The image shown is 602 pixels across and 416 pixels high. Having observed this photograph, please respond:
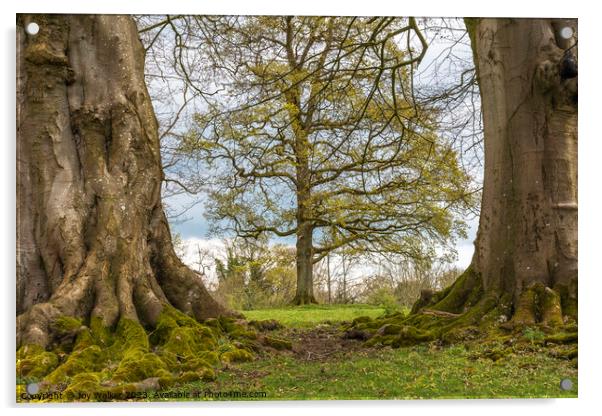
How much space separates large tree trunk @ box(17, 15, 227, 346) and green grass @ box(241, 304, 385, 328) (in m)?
0.70

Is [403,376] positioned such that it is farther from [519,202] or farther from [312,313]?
[519,202]

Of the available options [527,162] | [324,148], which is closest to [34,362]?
[324,148]

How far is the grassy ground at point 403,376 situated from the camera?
6.14m

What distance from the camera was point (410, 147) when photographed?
8.45m

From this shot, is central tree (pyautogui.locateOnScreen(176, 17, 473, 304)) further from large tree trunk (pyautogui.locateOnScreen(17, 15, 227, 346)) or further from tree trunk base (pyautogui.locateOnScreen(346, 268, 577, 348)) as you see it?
large tree trunk (pyautogui.locateOnScreen(17, 15, 227, 346))

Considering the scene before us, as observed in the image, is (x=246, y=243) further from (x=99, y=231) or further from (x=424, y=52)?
(x=424, y=52)

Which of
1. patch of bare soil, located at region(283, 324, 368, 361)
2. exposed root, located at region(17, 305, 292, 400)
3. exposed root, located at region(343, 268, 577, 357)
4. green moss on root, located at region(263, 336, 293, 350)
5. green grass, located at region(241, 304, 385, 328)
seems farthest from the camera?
green grass, located at region(241, 304, 385, 328)

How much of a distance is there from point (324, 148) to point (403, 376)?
3.42 m

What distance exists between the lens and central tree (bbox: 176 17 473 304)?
796cm

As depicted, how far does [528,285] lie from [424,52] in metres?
2.88

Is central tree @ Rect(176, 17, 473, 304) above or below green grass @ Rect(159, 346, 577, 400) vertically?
above

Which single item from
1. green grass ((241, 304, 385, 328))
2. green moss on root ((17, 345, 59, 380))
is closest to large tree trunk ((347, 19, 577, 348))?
green grass ((241, 304, 385, 328))

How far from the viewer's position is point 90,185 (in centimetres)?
773

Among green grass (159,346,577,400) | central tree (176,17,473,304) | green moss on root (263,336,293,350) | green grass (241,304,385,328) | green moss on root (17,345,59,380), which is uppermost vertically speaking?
central tree (176,17,473,304)
